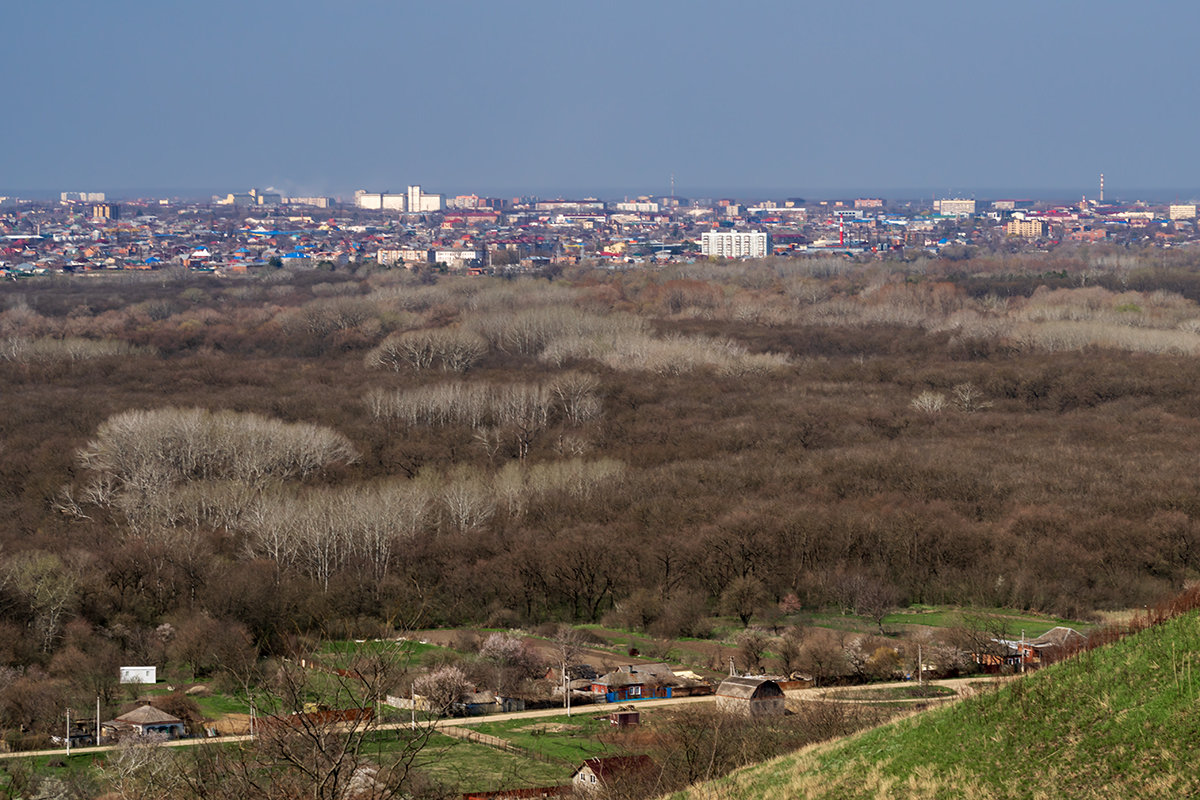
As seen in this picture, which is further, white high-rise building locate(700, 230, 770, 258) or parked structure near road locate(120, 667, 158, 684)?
white high-rise building locate(700, 230, 770, 258)

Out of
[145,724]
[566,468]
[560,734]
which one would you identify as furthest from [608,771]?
[566,468]

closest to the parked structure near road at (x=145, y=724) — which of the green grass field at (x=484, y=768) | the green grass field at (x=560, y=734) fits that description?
the green grass field at (x=484, y=768)

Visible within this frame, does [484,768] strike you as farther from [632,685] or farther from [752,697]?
[632,685]

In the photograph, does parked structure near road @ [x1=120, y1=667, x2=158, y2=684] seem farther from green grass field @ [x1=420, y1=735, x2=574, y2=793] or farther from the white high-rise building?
the white high-rise building

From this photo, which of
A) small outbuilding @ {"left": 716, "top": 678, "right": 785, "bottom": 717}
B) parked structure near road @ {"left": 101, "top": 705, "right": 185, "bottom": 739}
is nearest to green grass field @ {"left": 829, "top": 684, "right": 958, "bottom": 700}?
small outbuilding @ {"left": 716, "top": 678, "right": 785, "bottom": 717}

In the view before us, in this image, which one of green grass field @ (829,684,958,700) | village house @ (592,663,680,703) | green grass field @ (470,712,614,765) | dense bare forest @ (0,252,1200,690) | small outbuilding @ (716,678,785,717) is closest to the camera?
green grass field @ (470,712,614,765)

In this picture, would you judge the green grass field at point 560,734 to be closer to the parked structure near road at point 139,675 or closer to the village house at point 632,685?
the village house at point 632,685

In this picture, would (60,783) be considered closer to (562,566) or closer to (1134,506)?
(562,566)

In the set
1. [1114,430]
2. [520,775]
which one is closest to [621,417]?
[1114,430]
